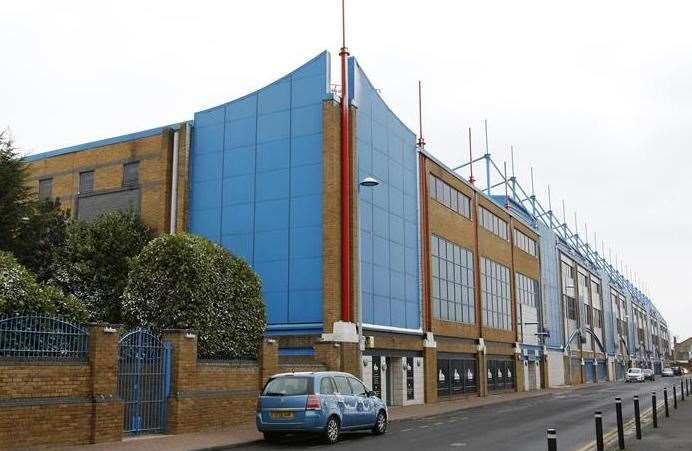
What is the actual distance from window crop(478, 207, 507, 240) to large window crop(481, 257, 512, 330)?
85.6 inches

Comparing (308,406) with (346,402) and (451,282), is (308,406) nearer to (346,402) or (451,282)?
(346,402)

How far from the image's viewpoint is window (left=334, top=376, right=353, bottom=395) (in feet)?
57.1

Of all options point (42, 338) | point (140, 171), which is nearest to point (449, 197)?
point (140, 171)

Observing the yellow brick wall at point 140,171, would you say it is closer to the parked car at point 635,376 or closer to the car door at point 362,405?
the car door at point 362,405

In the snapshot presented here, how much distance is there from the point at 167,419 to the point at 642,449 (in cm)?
1101

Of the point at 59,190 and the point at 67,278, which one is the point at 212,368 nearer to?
the point at 67,278

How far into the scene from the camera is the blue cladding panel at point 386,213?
30.1 metres

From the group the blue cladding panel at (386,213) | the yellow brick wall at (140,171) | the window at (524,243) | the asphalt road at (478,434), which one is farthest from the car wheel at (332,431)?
the window at (524,243)

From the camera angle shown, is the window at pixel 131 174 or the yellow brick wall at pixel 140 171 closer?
the yellow brick wall at pixel 140 171

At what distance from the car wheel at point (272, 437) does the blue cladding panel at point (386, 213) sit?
40.0ft

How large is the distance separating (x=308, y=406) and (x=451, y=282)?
925 inches

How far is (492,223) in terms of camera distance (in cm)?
4788

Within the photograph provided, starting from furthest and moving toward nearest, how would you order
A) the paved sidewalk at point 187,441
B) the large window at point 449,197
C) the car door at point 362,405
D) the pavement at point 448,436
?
1. the large window at point 449,197
2. the car door at point 362,405
3. the pavement at point 448,436
4. the paved sidewalk at point 187,441

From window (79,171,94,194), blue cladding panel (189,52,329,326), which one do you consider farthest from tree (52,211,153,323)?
window (79,171,94,194)
